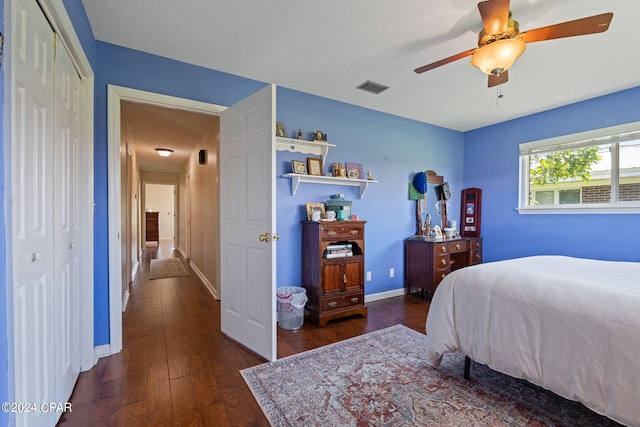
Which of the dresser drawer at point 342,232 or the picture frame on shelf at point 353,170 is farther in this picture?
the picture frame on shelf at point 353,170

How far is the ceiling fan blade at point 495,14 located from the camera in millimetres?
1559

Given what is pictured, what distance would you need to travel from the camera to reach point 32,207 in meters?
1.19

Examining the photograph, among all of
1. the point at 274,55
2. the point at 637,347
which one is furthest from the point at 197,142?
the point at 637,347

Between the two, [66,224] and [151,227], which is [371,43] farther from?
[151,227]

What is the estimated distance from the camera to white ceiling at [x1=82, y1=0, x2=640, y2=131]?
74.4 inches

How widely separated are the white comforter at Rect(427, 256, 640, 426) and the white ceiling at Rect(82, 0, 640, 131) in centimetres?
173

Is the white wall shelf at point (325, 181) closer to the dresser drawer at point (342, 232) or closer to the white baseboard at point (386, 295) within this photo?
the dresser drawer at point (342, 232)

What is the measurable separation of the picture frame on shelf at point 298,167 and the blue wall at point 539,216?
119 inches

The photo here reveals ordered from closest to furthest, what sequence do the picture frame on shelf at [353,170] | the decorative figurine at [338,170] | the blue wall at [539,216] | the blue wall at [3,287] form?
1. the blue wall at [3,287]
2. the blue wall at [539,216]
3. the decorative figurine at [338,170]
4. the picture frame on shelf at [353,170]

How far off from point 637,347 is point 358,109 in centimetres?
320

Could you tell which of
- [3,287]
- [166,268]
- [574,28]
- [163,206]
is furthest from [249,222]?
[163,206]

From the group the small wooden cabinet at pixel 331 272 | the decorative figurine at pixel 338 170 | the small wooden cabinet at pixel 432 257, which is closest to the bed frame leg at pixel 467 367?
the small wooden cabinet at pixel 331 272

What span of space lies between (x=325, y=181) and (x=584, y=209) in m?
3.12

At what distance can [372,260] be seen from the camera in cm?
377
